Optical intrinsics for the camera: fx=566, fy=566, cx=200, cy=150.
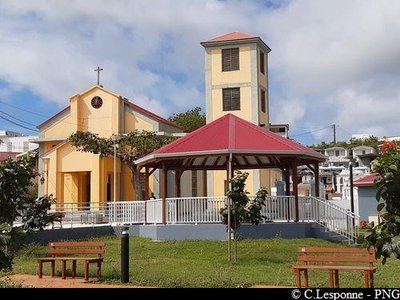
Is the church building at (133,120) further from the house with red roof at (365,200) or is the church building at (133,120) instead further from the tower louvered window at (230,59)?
the house with red roof at (365,200)

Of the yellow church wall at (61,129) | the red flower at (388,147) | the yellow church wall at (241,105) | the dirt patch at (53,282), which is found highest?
the yellow church wall at (241,105)

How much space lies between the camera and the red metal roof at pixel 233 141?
21.3 metres

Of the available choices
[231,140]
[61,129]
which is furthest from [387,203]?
[61,129]

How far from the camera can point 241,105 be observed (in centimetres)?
3591

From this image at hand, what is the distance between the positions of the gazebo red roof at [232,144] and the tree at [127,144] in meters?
8.60

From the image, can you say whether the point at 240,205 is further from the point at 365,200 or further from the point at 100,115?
the point at 365,200

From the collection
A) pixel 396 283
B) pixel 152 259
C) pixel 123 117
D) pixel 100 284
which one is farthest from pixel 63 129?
pixel 396 283

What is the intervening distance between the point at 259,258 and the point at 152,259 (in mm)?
3159

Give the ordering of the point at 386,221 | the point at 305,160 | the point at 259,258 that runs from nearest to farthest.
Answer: the point at 386,221 → the point at 259,258 → the point at 305,160

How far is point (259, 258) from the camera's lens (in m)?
16.5

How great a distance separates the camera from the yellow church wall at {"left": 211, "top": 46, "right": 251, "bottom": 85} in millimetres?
35688

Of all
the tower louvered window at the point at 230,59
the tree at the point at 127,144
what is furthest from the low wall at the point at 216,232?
the tower louvered window at the point at 230,59

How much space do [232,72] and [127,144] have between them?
844cm

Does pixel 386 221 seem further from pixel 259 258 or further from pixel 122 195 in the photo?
pixel 122 195
